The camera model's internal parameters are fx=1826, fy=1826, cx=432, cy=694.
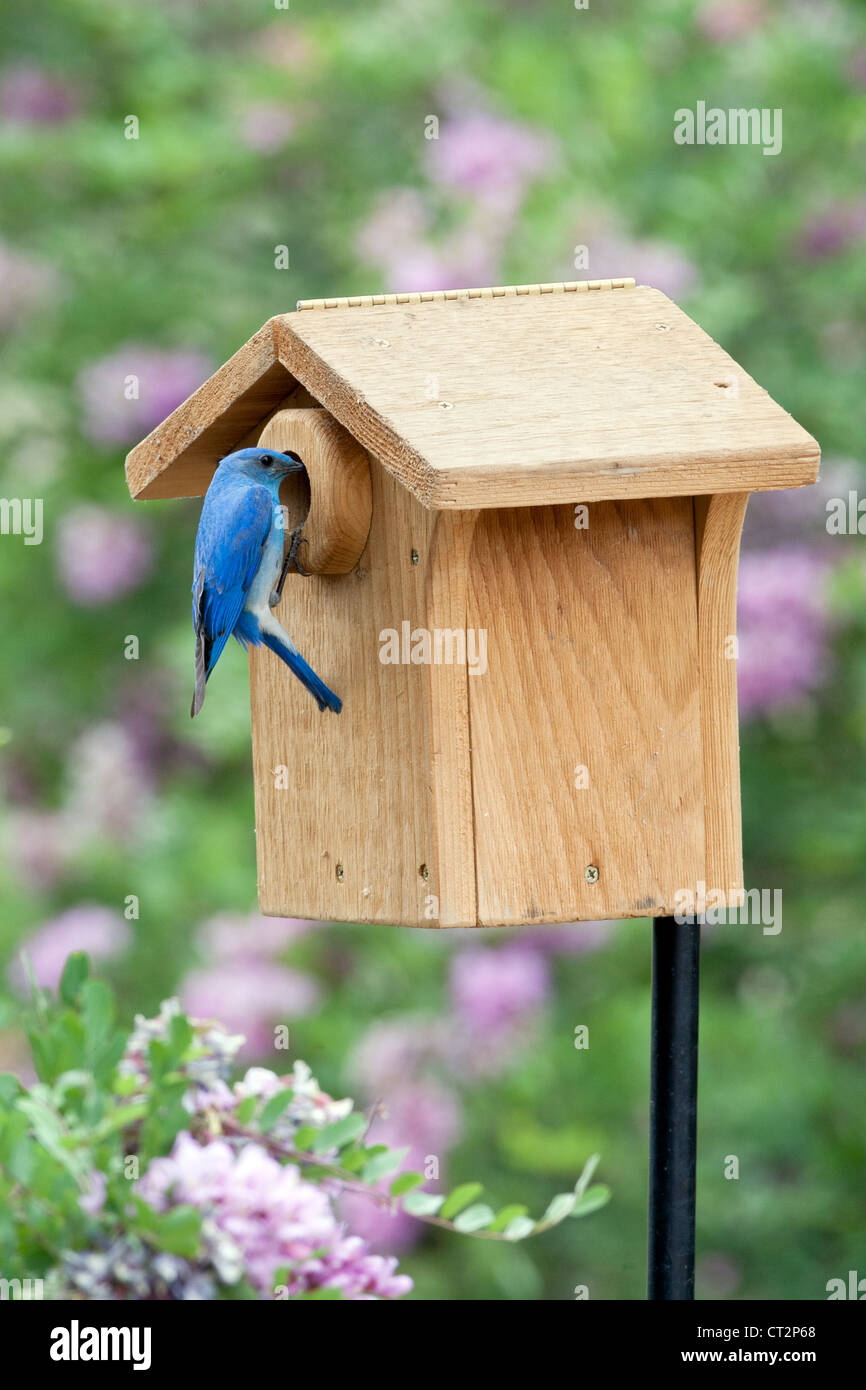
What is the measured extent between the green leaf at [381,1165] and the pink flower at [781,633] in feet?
8.21

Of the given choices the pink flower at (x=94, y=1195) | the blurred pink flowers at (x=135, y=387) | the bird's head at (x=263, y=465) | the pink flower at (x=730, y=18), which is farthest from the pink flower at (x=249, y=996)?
the pink flower at (x=730, y=18)

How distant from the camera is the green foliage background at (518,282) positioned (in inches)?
178

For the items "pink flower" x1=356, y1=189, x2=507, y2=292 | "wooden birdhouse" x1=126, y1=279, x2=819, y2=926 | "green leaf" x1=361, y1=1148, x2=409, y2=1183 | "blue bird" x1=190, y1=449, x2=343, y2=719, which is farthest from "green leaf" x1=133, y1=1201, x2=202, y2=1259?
"pink flower" x1=356, y1=189, x2=507, y2=292

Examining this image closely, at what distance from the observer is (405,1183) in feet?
6.71

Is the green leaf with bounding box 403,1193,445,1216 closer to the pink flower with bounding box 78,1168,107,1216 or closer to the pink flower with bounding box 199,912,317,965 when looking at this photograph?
the pink flower with bounding box 78,1168,107,1216

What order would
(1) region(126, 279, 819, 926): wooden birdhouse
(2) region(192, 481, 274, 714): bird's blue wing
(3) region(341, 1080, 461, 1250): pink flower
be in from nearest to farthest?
(1) region(126, 279, 819, 926): wooden birdhouse
(2) region(192, 481, 274, 714): bird's blue wing
(3) region(341, 1080, 461, 1250): pink flower

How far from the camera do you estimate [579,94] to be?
197 inches

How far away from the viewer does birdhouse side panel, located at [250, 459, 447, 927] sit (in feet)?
7.77

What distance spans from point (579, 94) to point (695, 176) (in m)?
0.48

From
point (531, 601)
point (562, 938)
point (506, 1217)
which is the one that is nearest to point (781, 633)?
point (562, 938)

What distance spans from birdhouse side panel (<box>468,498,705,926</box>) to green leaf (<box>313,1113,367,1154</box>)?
0.38 metres

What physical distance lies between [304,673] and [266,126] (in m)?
2.92

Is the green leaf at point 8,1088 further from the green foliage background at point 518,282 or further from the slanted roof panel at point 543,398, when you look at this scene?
the green foliage background at point 518,282

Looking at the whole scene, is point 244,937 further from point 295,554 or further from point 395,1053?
point 295,554
